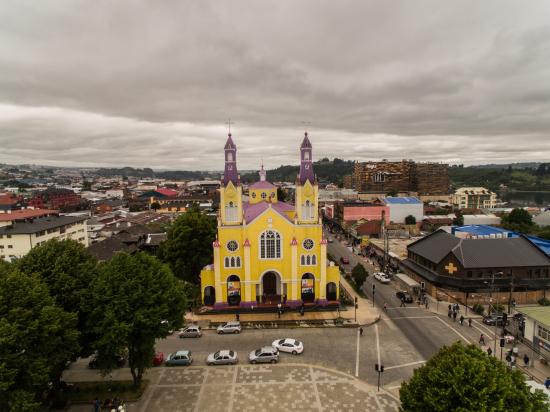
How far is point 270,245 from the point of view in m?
41.1

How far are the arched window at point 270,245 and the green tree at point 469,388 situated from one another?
81.8ft

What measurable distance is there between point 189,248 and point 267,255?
12242 millimetres

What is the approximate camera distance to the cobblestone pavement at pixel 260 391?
23297mm

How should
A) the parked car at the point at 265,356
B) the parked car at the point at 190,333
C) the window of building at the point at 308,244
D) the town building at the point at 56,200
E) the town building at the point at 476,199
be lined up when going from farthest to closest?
the town building at the point at 476,199
the town building at the point at 56,200
the window of building at the point at 308,244
the parked car at the point at 190,333
the parked car at the point at 265,356

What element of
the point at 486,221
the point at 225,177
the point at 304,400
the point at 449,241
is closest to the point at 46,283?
the point at 304,400

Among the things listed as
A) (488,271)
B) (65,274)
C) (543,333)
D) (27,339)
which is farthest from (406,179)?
(27,339)

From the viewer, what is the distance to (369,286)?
50.2 meters

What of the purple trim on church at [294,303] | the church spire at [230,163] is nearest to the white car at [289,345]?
the purple trim on church at [294,303]

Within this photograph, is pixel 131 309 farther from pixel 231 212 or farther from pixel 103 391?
pixel 231 212

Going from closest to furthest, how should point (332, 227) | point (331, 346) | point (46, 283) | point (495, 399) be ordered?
point (495, 399), point (46, 283), point (331, 346), point (332, 227)

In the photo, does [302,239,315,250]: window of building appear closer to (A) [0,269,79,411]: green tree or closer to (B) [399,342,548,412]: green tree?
(B) [399,342,548,412]: green tree

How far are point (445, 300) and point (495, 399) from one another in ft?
100

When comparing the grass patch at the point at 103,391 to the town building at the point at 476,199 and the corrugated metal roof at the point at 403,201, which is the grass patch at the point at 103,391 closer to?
the corrugated metal roof at the point at 403,201

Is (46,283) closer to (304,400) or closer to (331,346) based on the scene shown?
(304,400)
